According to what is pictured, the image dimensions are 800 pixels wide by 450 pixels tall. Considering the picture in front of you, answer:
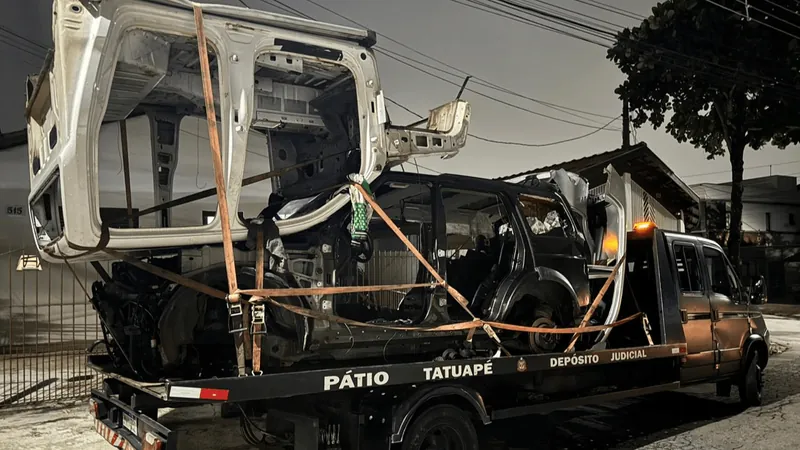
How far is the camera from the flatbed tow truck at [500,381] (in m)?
4.12

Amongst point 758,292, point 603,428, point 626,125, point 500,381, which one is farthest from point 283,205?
point 626,125

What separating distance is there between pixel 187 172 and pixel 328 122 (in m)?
6.33

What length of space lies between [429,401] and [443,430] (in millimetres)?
270

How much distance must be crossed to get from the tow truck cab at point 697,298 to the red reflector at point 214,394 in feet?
16.2

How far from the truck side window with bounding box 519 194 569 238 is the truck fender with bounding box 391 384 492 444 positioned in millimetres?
1805

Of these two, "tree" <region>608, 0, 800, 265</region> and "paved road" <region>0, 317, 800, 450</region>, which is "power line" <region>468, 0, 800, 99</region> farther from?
"paved road" <region>0, 317, 800, 450</region>

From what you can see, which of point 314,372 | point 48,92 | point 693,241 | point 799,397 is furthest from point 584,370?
point 48,92

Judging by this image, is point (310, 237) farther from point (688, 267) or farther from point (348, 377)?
point (688, 267)

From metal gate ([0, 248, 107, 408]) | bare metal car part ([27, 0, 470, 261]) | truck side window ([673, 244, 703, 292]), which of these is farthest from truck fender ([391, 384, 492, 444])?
metal gate ([0, 248, 107, 408])

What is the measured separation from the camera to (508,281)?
5.47 metres

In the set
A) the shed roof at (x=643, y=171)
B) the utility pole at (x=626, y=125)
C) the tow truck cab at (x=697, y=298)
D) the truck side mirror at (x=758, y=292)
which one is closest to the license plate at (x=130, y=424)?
the tow truck cab at (x=697, y=298)

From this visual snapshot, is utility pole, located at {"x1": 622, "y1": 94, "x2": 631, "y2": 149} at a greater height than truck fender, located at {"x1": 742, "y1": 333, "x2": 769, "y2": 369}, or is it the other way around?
utility pole, located at {"x1": 622, "y1": 94, "x2": 631, "y2": 149}

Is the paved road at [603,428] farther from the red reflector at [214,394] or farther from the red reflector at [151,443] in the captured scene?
the red reflector at [214,394]

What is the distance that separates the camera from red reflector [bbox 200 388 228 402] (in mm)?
3631
